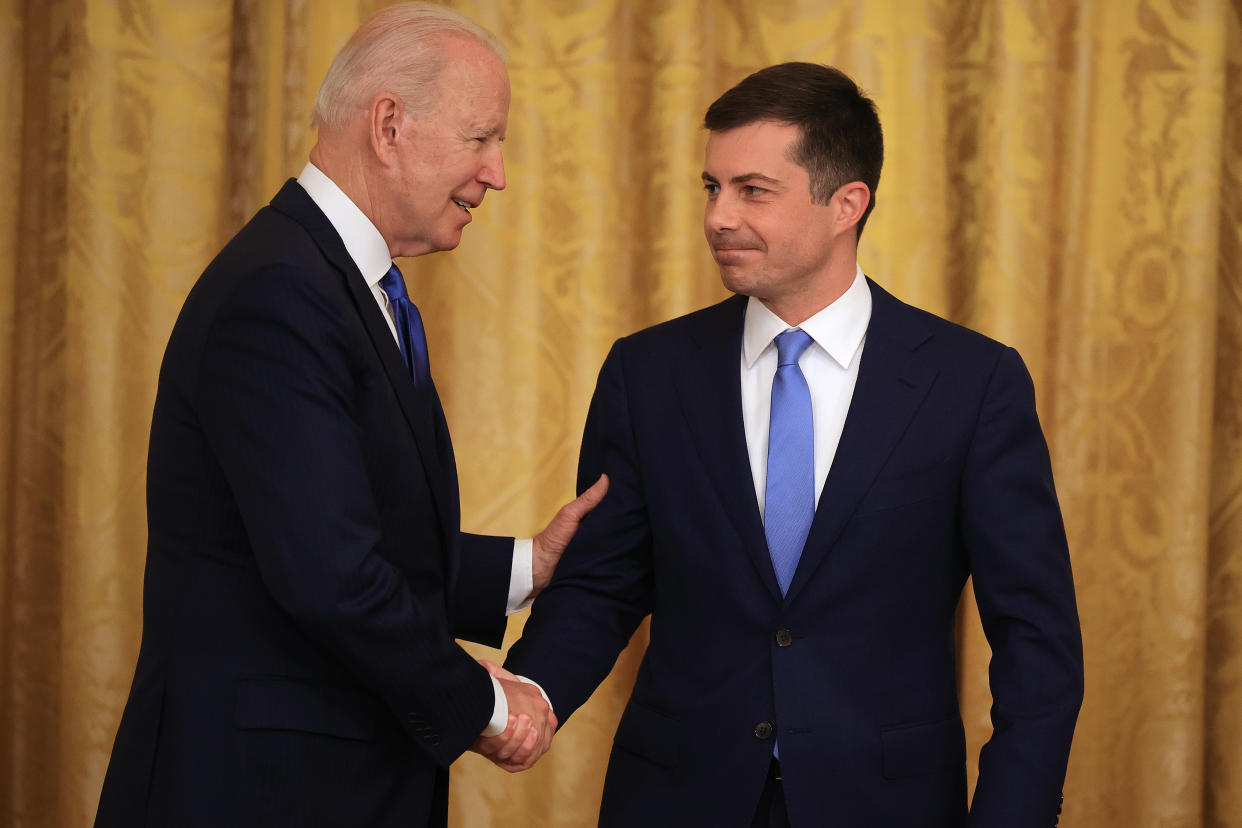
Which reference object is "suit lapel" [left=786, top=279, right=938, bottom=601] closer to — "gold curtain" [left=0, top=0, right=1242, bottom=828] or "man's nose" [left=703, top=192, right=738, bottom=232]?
"man's nose" [left=703, top=192, right=738, bottom=232]

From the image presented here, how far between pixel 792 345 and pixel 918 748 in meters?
0.64

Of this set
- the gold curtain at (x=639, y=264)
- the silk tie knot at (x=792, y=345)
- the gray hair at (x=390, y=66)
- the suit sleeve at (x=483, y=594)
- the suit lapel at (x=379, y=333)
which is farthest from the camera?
the gold curtain at (x=639, y=264)

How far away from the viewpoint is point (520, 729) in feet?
6.30

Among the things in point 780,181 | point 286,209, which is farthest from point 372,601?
point 780,181

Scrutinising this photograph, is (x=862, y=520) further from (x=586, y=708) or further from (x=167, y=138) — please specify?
(x=167, y=138)

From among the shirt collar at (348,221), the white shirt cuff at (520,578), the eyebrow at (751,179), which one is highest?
the eyebrow at (751,179)

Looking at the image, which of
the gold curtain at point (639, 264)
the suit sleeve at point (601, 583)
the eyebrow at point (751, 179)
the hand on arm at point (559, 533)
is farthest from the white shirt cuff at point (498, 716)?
the gold curtain at point (639, 264)

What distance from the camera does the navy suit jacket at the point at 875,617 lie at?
70.6 inches

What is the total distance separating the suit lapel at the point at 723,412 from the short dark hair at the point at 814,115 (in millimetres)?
264

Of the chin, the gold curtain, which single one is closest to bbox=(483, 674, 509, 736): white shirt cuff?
the chin

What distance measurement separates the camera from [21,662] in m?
3.10

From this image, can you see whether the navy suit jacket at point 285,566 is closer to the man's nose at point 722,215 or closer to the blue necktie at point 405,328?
the blue necktie at point 405,328

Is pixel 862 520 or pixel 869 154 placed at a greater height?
pixel 869 154

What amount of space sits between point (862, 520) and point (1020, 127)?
1.54 m
